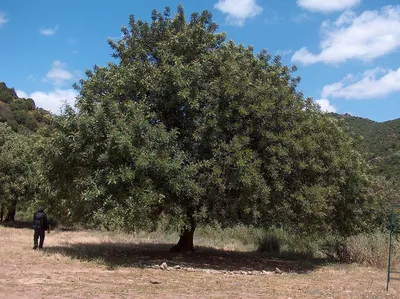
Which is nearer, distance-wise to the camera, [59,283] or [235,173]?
[59,283]

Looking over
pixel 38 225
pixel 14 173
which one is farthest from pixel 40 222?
pixel 14 173

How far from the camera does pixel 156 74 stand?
1447 cm

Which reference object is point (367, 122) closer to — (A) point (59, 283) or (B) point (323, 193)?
(B) point (323, 193)

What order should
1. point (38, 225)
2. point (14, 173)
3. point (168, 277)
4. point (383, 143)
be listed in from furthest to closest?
point (383, 143)
point (14, 173)
point (38, 225)
point (168, 277)

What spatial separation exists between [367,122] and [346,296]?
160 feet

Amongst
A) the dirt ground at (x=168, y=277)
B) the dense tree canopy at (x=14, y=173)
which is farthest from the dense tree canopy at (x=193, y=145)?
the dense tree canopy at (x=14, y=173)

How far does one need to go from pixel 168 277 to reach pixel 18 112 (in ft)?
220

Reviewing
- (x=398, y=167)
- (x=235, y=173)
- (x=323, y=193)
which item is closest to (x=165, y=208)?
(x=235, y=173)

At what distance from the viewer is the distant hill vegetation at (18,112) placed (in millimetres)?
65000

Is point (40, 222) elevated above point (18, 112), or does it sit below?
below

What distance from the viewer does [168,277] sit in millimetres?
11820

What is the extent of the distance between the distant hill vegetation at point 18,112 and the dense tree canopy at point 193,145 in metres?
50.4

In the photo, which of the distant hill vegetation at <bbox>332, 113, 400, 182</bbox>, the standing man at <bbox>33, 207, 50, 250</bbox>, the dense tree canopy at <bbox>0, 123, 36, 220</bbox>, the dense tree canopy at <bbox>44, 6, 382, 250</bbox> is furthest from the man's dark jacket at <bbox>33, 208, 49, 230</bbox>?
the distant hill vegetation at <bbox>332, 113, 400, 182</bbox>

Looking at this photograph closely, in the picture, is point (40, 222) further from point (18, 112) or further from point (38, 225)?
point (18, 112)
